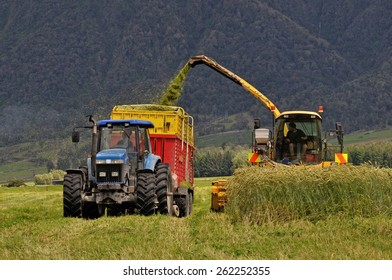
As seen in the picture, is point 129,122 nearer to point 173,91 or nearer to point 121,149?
point 121,149

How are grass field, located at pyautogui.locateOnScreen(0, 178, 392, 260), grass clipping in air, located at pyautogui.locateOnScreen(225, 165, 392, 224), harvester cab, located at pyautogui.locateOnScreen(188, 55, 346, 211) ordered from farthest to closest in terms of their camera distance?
harvester cab, located at pyautogui.locateOnScreen(188, 55, 346, 211), grass clipping in air, located at pyautogui.locateOnScreen(225, 165, 392, 224), grass field, located at pyautogui.locateOnScreen(0, 178, 392, 260)

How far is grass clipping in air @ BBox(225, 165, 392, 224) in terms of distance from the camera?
664 inches

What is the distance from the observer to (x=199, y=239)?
1366 cm

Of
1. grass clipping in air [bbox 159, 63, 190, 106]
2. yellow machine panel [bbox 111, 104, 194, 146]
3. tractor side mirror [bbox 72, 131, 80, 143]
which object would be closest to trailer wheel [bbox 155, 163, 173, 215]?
tractor side mirror [bbox 72, 131, 80, 143]

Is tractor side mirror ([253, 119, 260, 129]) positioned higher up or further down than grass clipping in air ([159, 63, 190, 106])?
further down

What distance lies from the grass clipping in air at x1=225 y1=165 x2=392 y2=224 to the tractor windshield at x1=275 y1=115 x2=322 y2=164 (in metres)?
4.29

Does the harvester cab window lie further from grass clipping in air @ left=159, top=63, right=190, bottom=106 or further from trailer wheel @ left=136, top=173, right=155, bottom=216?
grass clipping in air @ left=159, top=63, right=190, bottom=106

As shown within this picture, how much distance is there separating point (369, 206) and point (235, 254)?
20.7 ft

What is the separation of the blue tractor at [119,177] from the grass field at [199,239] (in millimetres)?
1076

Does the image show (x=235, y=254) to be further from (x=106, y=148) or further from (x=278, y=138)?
(x=278, y=138)

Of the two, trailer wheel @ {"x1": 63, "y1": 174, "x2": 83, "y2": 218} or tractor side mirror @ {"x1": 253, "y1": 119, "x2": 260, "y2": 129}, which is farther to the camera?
tractor side mirror @ {"x1": 253, "y1": 119, "x2": 260, "y2": 129}

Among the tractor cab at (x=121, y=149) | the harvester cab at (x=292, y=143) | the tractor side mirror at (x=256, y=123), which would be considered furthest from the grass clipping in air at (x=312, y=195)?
the tractor side mirror at (x=256, y=123)

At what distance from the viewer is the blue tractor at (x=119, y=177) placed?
734 inches

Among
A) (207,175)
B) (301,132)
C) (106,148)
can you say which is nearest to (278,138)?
(301,132)
